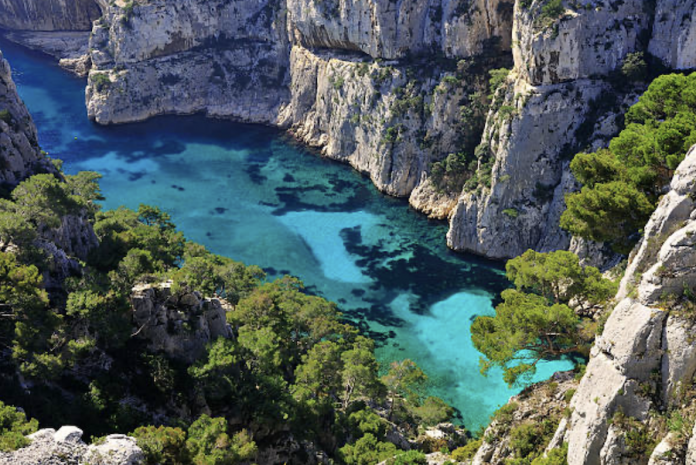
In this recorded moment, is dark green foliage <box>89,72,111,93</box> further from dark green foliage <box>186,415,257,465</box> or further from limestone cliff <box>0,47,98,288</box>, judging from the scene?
A: dark green foliage <box>186,415,257,465</box>

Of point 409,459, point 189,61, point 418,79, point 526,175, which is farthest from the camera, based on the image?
point 189,61

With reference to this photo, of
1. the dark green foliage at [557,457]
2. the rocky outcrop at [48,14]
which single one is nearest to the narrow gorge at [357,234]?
the dark green foliage at [557,457]

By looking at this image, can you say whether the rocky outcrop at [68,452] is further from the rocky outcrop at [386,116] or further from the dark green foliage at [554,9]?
the rocky outcrop at [386,116]

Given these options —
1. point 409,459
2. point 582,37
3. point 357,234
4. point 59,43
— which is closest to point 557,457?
point 409,459

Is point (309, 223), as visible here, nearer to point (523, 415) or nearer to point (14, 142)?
point (14, 142)

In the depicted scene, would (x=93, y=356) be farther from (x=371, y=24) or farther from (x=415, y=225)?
(x=371, y=24)

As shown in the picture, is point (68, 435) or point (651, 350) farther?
point (68, 435)
